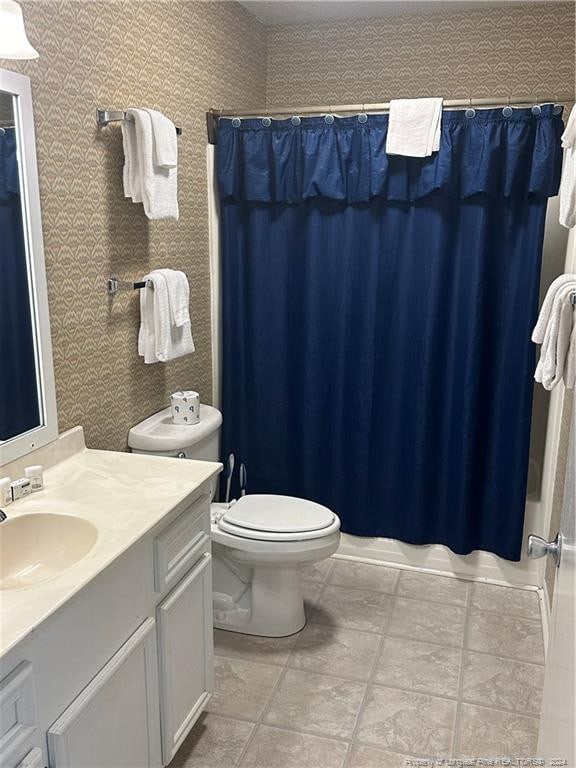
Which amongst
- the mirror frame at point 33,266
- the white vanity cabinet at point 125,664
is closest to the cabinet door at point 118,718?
the white vanity cabinet at point 125,664

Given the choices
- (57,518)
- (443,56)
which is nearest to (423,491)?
(57,518)

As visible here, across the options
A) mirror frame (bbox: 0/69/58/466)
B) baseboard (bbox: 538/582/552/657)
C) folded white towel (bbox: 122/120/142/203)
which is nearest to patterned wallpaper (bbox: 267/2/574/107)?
folded white towel (bbox: 122/120/142/203)

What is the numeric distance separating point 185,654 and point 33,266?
116cm

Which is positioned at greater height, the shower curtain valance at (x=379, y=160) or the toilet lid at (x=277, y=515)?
the shower curtain valance at (x=379, y=160)

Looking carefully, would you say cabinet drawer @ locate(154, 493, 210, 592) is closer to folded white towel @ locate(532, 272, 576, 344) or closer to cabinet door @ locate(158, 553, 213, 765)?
cabinet door @ locate(158, 553, 213, 765)

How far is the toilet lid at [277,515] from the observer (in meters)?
2.51

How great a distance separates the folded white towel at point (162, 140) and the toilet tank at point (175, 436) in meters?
0.93

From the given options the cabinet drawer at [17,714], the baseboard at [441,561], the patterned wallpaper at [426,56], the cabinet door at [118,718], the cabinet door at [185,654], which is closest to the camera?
the cabinet drawer at [17,714]

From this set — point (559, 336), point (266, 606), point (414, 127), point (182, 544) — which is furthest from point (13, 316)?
point (414, 127)

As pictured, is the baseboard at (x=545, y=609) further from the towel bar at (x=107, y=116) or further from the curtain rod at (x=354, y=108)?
the towel bar at (x=107, y=116)

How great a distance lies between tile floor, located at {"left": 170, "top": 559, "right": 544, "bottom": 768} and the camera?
6.89ft

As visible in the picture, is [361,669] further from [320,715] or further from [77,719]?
[77,719]

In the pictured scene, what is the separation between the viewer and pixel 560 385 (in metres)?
2.71

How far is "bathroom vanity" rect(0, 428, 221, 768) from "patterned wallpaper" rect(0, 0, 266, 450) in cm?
29
